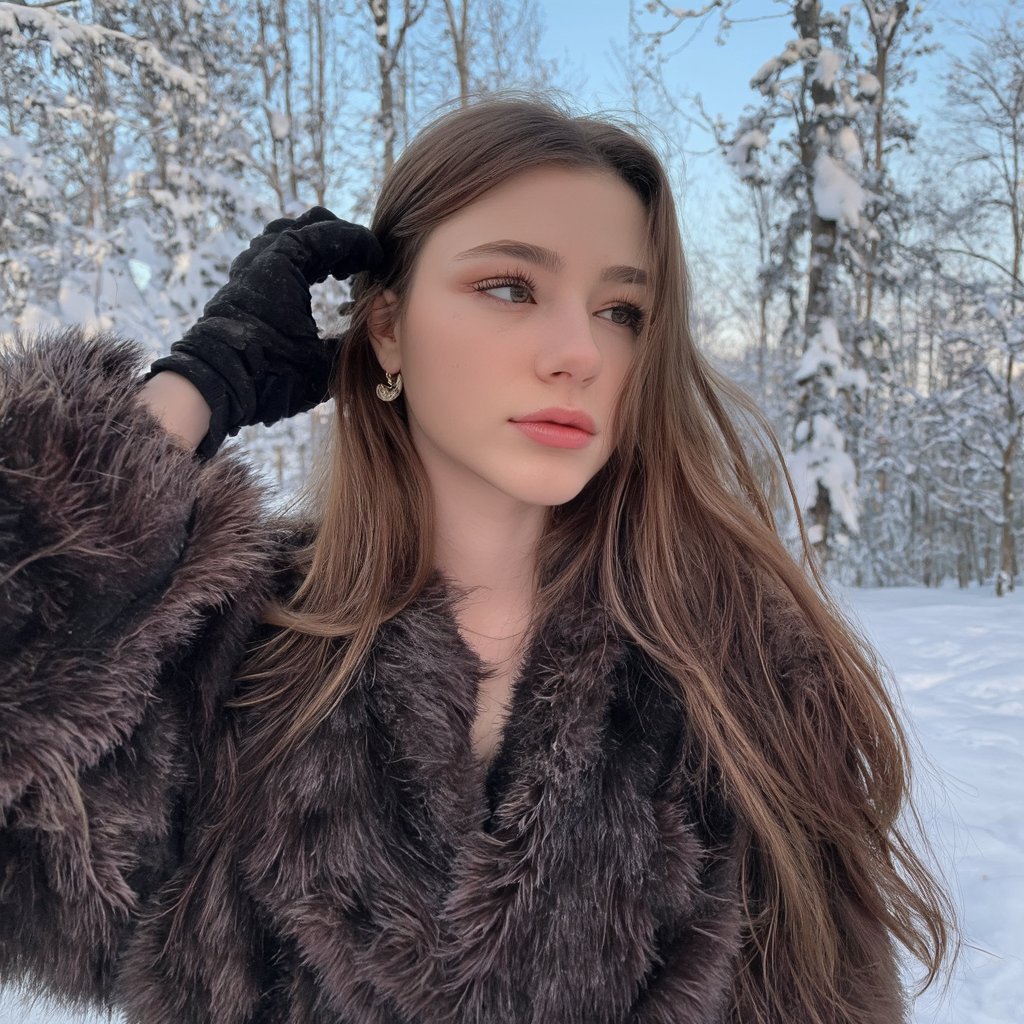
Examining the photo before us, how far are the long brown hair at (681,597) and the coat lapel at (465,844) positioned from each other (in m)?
0.08

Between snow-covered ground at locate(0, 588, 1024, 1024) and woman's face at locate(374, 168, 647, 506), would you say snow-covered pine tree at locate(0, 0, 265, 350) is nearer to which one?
woman's face at locate(374, 168, 647, 506)

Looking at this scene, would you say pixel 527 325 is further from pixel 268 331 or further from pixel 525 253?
pixel 268 331

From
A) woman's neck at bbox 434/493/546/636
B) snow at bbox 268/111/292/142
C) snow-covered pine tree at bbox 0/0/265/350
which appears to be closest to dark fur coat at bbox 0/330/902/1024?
woman's neck at bbox 434/493/546/636

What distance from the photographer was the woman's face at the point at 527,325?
4.03 feet

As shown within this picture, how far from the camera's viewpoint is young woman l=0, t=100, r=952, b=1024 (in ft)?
3.19

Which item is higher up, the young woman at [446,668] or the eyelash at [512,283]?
the eyelash at [512,283]

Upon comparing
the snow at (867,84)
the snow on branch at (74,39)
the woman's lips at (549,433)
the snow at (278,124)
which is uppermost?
the snow at (278,124)

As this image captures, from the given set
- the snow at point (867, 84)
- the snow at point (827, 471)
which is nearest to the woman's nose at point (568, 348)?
the snow at point (827, 471)

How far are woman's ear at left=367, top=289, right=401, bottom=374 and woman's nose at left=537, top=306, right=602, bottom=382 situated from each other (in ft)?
1.23

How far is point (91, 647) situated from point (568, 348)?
0.83 meters

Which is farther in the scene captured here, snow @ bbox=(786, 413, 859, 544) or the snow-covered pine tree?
snow @ bbox=(786, 413, 859, 544)

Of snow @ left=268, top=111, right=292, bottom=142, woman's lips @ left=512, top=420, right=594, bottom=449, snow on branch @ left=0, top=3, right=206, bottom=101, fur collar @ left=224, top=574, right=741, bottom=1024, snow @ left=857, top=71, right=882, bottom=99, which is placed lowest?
fur collar @ left=224, top=574, right=741, bottom=1024

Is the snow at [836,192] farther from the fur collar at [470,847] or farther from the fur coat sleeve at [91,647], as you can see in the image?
the fur coat sleeve at [91,647]

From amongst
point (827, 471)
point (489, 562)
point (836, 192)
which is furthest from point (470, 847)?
point (836, 192)
